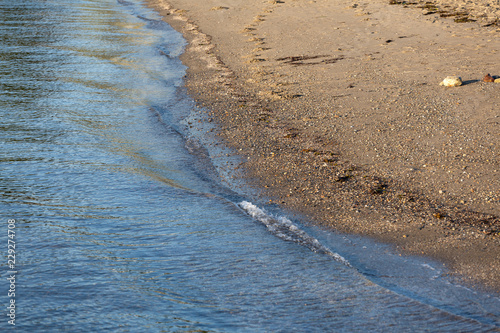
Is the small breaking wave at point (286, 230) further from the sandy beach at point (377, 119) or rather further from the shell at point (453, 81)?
the shell at point (453, 81)

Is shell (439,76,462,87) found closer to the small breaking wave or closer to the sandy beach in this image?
the sandy beach

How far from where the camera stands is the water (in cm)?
447

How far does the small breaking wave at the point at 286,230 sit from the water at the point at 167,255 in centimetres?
2

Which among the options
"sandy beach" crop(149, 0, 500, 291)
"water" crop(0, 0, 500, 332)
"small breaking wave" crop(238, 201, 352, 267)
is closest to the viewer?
"water" crop(0, 0, 500, 332)

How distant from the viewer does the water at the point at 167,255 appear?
4473mm

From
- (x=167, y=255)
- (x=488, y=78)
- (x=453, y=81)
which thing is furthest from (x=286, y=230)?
(x=488, y=78)

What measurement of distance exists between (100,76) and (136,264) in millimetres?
9835

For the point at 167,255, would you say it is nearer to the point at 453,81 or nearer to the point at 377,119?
the point at 377,119

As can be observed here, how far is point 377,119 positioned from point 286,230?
3.80 m

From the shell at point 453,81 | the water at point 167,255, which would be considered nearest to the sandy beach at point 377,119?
the shell at point 453,81

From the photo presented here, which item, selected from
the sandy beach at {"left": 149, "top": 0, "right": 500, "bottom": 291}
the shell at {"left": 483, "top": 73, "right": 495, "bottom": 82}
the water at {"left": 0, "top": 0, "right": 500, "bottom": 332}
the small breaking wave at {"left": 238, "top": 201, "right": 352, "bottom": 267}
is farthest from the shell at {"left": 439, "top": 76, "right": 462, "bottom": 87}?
the small breaking wave at {"left": 238, "top": 201, "right": 352, "bottom": 267}

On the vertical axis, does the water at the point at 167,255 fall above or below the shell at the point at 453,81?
below

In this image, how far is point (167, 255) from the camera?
545 cm

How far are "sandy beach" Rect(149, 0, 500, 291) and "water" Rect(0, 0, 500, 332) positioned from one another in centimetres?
54
